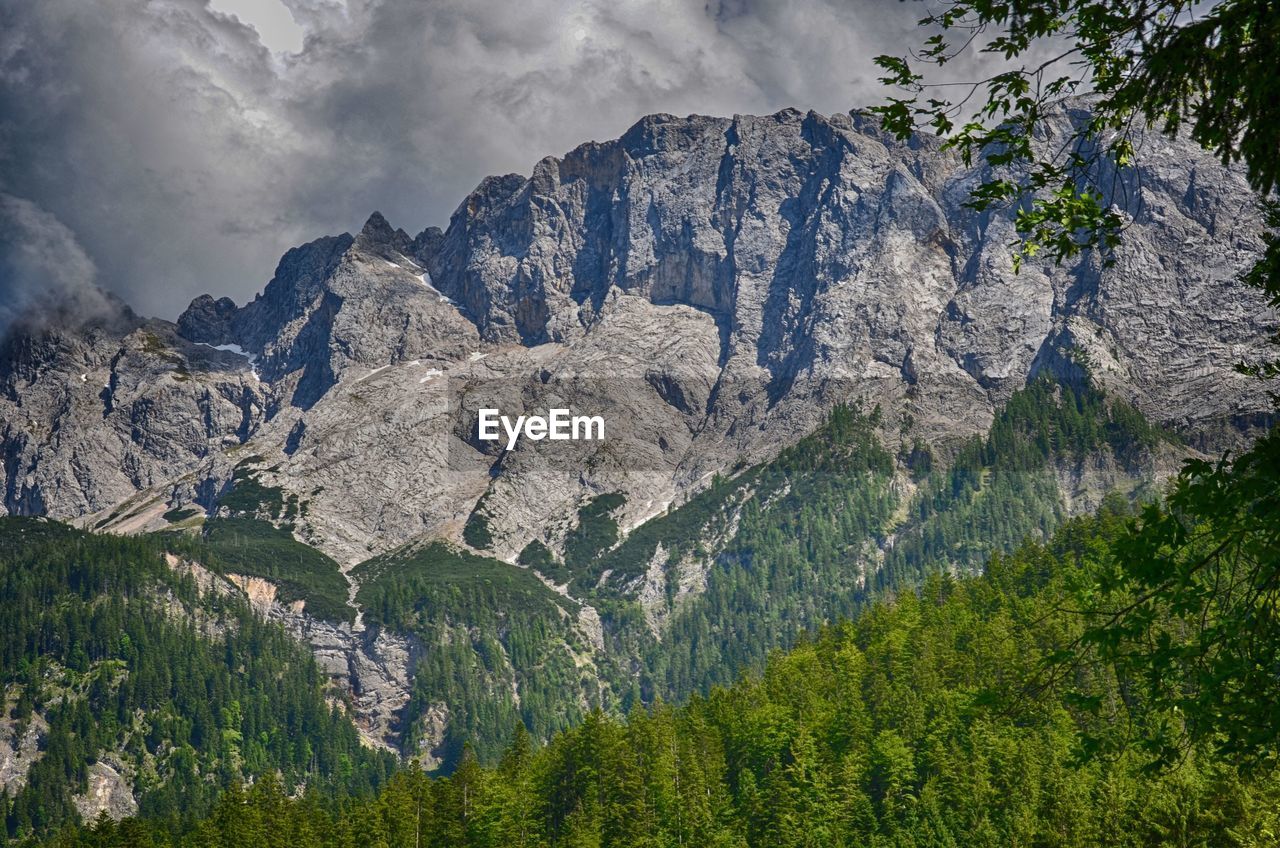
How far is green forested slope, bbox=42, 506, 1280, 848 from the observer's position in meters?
82.2

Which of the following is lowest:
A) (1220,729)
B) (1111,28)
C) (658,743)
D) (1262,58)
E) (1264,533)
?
(1220,729)

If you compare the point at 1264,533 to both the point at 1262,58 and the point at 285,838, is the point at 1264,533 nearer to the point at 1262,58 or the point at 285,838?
the point at 1262,58

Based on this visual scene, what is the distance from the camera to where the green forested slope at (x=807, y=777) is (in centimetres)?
8219

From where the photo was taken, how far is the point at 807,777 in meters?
95.1

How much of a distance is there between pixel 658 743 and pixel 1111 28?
91.8 meters

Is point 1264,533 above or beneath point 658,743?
beneath

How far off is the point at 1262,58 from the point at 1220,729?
21.5ft

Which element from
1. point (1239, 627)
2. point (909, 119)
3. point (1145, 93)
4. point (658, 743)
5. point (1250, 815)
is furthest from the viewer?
point (658, 743)

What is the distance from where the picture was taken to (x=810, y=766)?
94250 millimetres

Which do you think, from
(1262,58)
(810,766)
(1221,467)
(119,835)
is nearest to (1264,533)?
(1221,467)

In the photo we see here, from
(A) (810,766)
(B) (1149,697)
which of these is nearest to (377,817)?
(A) (810,766)

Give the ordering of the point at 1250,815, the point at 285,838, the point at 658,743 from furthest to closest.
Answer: the point at 658,743 → the point at 285,838 → the point at 1250,815

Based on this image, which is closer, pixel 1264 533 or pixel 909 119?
pixel 1264 533

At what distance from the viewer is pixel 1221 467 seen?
13.1 meters
